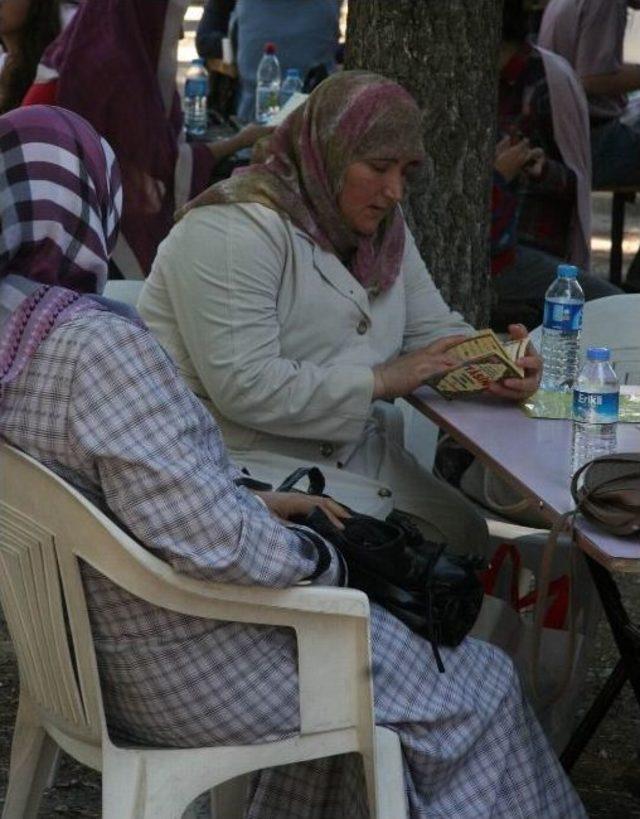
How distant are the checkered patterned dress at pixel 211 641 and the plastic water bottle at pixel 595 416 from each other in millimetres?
446

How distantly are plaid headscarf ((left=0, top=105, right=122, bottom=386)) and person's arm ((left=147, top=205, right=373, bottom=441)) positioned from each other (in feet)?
2.31

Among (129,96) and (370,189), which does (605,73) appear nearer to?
(129,96)

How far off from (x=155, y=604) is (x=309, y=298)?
3.85 feet

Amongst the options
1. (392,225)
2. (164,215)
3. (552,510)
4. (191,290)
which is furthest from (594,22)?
(552,510)

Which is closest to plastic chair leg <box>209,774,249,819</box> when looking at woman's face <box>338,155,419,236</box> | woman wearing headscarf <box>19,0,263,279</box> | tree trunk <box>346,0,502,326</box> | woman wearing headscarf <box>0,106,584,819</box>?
woman wearing headscarf <box>0,106,584,819</box>

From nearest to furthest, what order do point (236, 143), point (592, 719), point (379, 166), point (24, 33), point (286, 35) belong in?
point (592, 719) < point (379, 166) < point (236, 143) < point (24, 33) < point (286, 35)

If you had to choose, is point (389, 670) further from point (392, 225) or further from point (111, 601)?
point (392, 225)

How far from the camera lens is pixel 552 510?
2.63 m

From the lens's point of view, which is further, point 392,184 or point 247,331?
point 392,184

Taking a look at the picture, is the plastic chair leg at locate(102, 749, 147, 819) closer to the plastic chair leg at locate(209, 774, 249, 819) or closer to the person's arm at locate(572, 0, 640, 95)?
the plastic chair leg at locate(209, 774, 249, 819)

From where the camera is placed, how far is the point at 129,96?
210 inches

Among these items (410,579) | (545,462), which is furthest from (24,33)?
(410,579)

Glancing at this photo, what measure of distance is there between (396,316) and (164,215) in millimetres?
2105

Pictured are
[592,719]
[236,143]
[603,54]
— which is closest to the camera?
[592,719]
